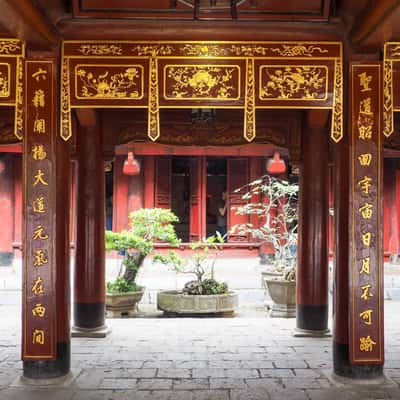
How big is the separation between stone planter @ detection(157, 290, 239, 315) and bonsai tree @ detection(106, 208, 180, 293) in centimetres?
62

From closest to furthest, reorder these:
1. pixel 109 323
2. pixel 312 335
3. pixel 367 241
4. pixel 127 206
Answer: pixel 367 241 → pixel 312 335 → pixel 109 323 → pixel 127 206

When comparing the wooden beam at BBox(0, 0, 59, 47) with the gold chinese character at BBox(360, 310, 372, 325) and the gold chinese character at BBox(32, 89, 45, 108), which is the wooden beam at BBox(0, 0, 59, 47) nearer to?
the gold chinese character at BBox(32, 89, 45, 108)

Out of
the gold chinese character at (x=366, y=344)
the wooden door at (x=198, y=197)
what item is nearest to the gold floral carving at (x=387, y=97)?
the gold chinese character at (x=366, y=344)

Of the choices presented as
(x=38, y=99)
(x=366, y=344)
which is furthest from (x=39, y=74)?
(x=366, y=344)

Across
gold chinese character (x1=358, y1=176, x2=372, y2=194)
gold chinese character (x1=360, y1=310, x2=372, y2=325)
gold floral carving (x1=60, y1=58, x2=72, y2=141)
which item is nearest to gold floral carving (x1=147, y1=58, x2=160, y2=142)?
gold floral carving (x1=60, y1=58, x2=72, y2=141)

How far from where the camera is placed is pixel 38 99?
4.79 metres

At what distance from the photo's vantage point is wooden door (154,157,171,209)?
14.7 m

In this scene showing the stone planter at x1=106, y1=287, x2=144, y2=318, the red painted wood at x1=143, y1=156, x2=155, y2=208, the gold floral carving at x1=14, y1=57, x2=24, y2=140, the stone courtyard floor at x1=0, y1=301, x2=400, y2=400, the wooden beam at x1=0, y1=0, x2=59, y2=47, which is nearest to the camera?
the wooden beam at x1=0, y1=0, x2=59, y2=47

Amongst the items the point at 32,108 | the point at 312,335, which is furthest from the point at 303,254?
the point at 32,108

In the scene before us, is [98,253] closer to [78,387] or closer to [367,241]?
[78,387]

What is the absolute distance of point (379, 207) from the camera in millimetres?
4781

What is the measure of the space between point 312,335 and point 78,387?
3201 millimetres

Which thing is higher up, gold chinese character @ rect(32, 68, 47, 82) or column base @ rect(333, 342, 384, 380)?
gold chinese character @ rect(32, 68, 47, 82)

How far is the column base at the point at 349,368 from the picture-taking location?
4784mm
